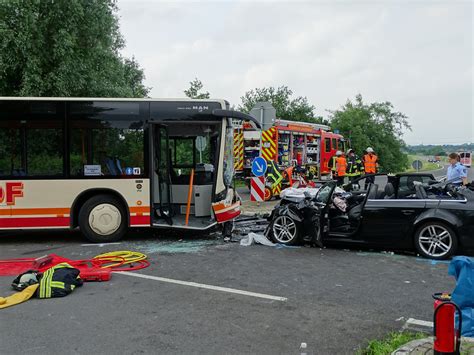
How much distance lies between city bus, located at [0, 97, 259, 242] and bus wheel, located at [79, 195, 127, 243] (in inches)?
0.7

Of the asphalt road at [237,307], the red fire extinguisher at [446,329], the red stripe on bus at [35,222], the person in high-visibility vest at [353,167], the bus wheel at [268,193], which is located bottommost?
the asphalt road at [237,307]

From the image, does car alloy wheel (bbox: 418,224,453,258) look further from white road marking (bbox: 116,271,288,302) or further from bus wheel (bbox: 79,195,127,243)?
bus wheel (bbox: 79,195,127,243)

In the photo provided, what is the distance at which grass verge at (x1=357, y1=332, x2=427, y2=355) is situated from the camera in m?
3.97

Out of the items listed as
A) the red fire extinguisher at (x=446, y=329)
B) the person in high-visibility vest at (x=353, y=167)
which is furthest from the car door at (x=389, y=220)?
the person in high-visibility vest at (x=353, y=167)

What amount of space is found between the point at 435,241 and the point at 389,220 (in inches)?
30.9

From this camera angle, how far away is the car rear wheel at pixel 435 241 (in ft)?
24.5

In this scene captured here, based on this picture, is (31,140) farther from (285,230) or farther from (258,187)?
(258,187)

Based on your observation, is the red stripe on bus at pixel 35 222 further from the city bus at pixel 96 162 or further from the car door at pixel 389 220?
the car door at pixel 389 220

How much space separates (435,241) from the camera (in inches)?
298

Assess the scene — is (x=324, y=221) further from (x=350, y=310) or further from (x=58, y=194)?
(x=58, y=194)

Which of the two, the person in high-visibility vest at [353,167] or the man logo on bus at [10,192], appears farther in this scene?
the person in high-visibility vest at [353,167]

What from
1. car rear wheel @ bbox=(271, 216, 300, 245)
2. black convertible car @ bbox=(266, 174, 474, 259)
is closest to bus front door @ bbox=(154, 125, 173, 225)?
car rear wheel @ bbox=(271, 216, 300, 245)

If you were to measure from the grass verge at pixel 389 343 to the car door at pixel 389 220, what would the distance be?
358cm

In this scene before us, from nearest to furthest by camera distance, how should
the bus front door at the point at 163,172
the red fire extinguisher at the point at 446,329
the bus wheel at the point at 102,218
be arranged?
the red fire extinguisher at the point at 446,329 < the bus wheel at the point at 102,218 < the bus front door at the point at 163,172
